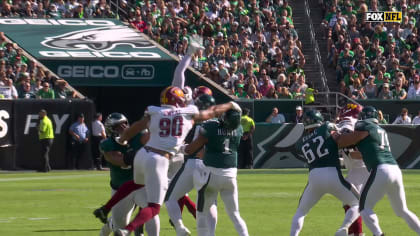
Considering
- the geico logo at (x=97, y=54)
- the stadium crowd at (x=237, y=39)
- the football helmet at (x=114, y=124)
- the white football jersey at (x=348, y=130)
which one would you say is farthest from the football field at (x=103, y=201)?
the stadium crowd at (x=237, y=39)

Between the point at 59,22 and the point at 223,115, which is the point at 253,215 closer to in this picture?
the point at 223,115

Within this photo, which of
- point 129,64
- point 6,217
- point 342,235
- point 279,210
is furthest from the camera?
Answer: point 129,64

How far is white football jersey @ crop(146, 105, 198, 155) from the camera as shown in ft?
36.5

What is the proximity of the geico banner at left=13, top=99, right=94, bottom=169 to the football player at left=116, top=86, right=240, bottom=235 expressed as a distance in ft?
56.6

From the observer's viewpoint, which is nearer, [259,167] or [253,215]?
[253,215]

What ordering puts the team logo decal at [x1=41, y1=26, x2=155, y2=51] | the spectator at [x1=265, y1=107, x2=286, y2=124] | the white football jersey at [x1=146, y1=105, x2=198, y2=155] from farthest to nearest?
the team logo decal at [x1=41, y1=26, x2=155, y2=51]
the spectator at [x1=265, y1=107, x2=286, y2=124]
the white football jersey at [x1=146, y1=105, x2=198, y2=155]

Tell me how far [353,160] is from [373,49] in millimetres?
21815

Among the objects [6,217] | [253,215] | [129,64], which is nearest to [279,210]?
[253,215]

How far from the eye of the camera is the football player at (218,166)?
11445 millimetres

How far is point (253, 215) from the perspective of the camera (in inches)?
639

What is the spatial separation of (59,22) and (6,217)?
17894mm

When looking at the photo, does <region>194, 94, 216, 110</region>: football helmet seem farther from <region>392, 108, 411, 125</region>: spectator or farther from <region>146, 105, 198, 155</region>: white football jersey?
<region>392, 108, 411, 125</region>: spectator

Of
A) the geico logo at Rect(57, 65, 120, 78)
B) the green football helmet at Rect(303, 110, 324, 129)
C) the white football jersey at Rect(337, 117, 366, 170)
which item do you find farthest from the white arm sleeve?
the geico logo at Rect(57, 65, 120, 78)

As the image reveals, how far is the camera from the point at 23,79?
28.3 meters
